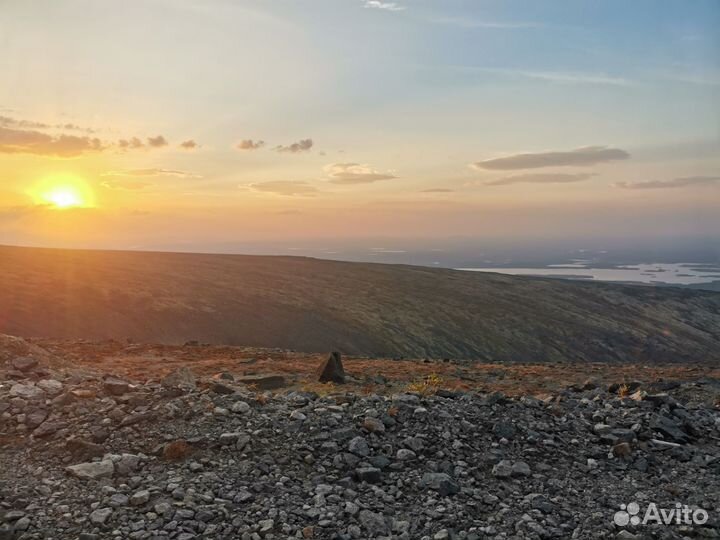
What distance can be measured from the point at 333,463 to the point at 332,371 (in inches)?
372

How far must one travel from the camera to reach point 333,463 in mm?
9406

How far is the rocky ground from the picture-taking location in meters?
7.72

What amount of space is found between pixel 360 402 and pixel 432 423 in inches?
74.4

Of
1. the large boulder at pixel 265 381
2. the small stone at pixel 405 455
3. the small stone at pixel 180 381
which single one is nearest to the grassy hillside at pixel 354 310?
the large boulder at pixel 265 381

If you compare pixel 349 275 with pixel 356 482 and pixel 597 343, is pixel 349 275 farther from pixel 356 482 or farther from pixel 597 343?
pixel 356 482

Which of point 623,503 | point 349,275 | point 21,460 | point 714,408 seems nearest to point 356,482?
point 623,503

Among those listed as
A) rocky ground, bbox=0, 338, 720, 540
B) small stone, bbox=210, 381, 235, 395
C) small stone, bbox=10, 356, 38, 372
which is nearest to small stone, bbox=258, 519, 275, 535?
rocky ground, bbox=0, 338, 720, 540

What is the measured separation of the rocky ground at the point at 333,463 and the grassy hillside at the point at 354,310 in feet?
112

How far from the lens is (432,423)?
36.1 ft

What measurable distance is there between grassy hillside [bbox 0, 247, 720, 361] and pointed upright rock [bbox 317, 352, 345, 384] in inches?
1154

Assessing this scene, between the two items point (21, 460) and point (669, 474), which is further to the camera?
point (669, 474)

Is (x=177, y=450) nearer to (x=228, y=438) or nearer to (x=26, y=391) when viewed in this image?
(x=228, y=438)

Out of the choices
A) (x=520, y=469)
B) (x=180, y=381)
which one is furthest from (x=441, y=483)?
(x=180, y=381)

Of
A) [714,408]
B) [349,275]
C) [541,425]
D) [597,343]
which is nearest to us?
[541,425]
